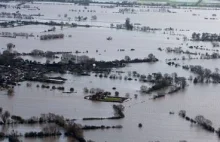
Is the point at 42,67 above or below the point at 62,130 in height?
above

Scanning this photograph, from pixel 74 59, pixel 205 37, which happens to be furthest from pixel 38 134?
pixel 205 37

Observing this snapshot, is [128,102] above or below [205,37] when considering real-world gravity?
below

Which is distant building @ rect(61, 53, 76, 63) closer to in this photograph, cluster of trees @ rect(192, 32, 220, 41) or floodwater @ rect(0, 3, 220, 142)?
floodwater @ rect(0, 3, 220, 142)

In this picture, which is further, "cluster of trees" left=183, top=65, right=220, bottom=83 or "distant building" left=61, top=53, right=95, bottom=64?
"distant building" left=61, top=53, right=95, bottom=64

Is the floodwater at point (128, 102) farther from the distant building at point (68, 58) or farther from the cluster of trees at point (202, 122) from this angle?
the distant building at point (68, 58)

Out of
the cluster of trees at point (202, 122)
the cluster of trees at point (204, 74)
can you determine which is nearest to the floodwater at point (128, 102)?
the cluster of trees at point (202, 122)

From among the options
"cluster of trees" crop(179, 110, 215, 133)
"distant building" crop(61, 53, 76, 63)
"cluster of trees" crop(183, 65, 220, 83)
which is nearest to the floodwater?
"cluster of trees" crop(179, 110, 215, 133)

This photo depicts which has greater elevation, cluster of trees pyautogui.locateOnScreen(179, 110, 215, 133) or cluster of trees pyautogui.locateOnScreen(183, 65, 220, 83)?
cluster of trees pyautogui.locateOnScreen(183, 65, 220, 83)

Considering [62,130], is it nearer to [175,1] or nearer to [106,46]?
[106,46]

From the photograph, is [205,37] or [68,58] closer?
[68,58]

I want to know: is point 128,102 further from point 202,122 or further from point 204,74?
point 204,74

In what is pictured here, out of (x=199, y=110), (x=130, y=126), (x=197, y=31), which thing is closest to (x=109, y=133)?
(x=130, y=126)
